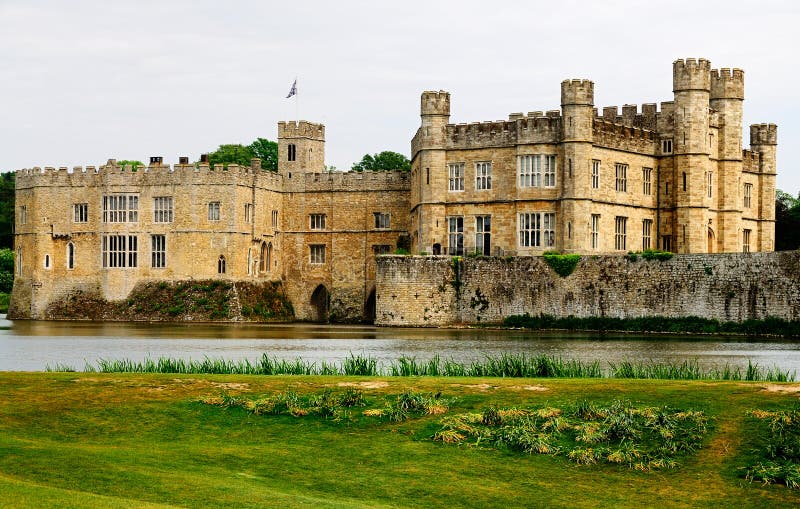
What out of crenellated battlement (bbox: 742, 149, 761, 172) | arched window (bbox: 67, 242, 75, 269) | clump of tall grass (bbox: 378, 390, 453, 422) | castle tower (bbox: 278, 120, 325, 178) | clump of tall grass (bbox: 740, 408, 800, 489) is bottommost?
clump of tall grass (bbox: 740, 408, 800, 489)

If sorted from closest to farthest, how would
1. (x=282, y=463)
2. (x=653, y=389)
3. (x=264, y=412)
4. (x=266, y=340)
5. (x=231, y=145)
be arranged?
1. (x=282, y=463)
2. (x=264, y=412)
3. (x=653, y=389)
4. (x=266, y=340)
5. (x=231, y=145)

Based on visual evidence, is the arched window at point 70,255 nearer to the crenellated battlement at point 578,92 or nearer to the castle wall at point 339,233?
the castle wall at point 339,233

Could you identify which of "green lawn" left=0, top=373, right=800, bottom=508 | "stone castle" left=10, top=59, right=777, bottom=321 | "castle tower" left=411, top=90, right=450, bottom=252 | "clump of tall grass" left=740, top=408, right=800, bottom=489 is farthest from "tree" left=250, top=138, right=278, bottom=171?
"clump of tall grass" left=740, top=408, right=800, bottom=489

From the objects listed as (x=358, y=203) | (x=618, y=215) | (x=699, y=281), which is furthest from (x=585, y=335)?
(x=358, y=203)

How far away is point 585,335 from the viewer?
159 feet

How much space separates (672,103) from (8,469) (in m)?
49.4

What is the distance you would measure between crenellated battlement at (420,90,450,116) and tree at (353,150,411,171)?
37.7 meters

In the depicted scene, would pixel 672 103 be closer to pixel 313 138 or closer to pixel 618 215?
pixel 618 215

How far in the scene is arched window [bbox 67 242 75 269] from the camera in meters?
65.7

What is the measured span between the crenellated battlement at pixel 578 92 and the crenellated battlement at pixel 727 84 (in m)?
8.98

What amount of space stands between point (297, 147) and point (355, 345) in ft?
104

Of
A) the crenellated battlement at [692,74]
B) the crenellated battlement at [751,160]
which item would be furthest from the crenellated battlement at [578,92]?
the crenellated battlement at [751,160]

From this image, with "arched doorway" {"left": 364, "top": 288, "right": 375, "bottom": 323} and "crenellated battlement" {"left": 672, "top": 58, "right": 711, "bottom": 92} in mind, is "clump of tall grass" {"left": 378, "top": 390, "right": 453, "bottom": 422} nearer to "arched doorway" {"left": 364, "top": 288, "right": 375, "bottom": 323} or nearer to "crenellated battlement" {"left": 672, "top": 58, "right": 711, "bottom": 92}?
"crenellated battlement" {"left": 672, "top": 58, "right": 711, "bottom": 92}

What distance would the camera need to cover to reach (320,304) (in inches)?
2739
